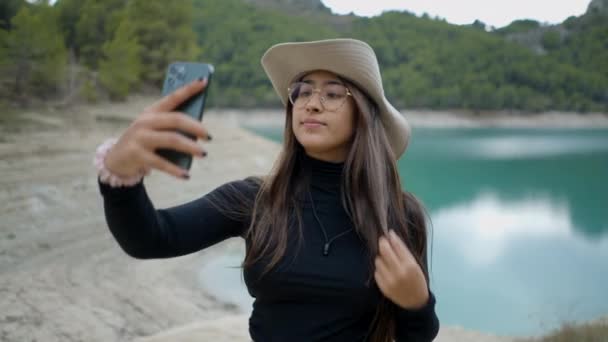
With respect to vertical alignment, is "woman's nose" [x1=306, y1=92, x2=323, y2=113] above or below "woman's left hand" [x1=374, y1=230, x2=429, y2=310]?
above

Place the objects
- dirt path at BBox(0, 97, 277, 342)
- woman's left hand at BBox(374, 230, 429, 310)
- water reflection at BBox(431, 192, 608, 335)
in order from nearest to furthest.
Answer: woman's left hand at BBox(374, 230, 429, 310) → dirt path at BBox(0, 97, 277, 342) → water reflection at BBox(431, 192, 608, 335)

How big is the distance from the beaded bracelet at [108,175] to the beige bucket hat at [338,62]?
0.60m

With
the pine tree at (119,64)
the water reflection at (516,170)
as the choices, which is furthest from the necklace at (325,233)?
the water reflection at (516,170)

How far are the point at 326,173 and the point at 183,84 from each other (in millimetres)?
594

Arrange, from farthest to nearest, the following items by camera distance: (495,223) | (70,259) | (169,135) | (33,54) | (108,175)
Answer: (495,223)
(33,54)
(70,259)
(108,175)
(169,135)

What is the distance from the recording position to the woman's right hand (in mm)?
743

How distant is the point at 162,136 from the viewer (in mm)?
750

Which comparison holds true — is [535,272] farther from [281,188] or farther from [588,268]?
[281,188]

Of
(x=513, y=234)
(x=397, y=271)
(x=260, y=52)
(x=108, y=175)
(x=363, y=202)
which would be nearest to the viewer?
(x=108, y=175)

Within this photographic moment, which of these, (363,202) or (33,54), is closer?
(363,202)

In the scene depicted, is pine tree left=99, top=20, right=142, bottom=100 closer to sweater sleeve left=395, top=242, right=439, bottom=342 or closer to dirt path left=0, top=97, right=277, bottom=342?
dirt path left=0, top=97, right=277, bottom=342

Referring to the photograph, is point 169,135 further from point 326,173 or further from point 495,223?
point 495,223

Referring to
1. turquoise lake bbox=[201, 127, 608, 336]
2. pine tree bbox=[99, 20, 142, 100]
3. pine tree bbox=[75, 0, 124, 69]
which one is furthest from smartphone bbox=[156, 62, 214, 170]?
pine tree bbox=[75, 0, 124, 69]

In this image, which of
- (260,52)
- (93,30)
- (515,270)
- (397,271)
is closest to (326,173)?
(397,271)
